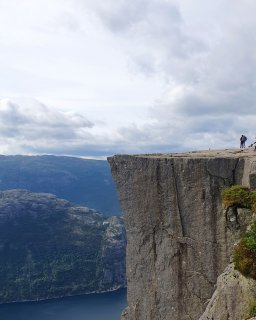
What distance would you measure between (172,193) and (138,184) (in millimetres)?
1893

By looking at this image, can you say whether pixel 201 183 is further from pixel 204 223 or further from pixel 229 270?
pixel 229 270

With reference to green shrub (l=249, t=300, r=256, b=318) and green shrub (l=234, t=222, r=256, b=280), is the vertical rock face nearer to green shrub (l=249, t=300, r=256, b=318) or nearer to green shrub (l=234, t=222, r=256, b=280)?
green shrub (l=234, t=222, r=256, b=280)

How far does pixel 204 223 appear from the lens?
2009cm

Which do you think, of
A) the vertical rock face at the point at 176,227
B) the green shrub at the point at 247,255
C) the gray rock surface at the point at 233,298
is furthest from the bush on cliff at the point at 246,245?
the vertical rock face at the point at 176,227

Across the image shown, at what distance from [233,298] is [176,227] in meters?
5.98

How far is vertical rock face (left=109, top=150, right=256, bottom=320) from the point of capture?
19.8 m

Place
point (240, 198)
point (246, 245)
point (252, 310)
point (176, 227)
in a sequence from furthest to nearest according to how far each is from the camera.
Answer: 1. point (176, 227)
2. point (240, 198)
3. point (246, 245)
4. point (252, 310)

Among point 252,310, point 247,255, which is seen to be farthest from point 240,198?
point 252,310

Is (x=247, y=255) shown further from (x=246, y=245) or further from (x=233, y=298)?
(x=233, y=298)

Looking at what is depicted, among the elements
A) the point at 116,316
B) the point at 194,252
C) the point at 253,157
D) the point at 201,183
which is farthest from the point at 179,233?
the point at 116,316

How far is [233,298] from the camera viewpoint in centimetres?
1538

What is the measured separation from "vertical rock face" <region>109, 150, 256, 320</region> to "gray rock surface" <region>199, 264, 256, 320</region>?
2.97m

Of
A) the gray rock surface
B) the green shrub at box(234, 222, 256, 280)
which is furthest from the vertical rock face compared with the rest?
the gray rock surface

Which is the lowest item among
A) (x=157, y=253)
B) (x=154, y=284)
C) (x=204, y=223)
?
(x=154, y=284)
